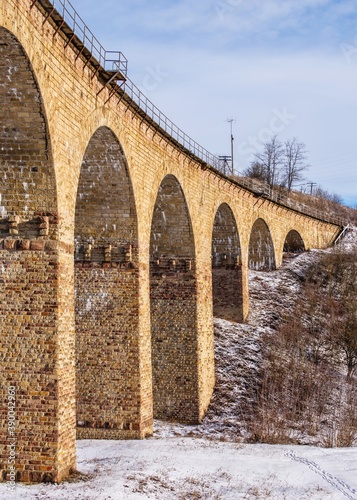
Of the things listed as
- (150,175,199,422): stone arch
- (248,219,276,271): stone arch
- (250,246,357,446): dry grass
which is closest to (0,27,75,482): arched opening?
(250,246,357,446): dry grass

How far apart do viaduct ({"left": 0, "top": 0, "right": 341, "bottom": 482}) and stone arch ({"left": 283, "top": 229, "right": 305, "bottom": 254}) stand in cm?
1426

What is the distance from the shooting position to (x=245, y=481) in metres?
11.8

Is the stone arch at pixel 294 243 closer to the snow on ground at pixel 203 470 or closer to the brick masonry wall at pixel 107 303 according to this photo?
the snow on ground at pixel 203 470

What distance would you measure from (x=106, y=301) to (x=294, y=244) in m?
28.6

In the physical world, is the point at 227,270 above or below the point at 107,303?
above

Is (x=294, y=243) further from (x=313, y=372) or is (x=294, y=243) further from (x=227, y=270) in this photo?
(x=313, y=372)

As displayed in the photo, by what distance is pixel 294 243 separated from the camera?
42.5 m

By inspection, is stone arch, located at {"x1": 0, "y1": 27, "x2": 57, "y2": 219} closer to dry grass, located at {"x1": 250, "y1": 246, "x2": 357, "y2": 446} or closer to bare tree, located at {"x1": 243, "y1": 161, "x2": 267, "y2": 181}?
dry grass, located at {"x1": 250, "y1": 246, "x2": 357, "y2": 446}

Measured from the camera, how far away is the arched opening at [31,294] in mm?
Answer: 10539

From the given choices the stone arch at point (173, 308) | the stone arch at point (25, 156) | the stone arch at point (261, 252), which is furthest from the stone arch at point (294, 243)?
the stone arch at point (25, 156)

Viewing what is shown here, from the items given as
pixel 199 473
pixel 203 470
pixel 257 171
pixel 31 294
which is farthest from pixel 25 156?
pixel 257 171

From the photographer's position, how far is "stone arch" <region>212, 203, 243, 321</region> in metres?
28.2

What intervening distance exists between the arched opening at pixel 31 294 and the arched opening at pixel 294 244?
32.1 meters

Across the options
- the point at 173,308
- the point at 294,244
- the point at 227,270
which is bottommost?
the point at 173,308
